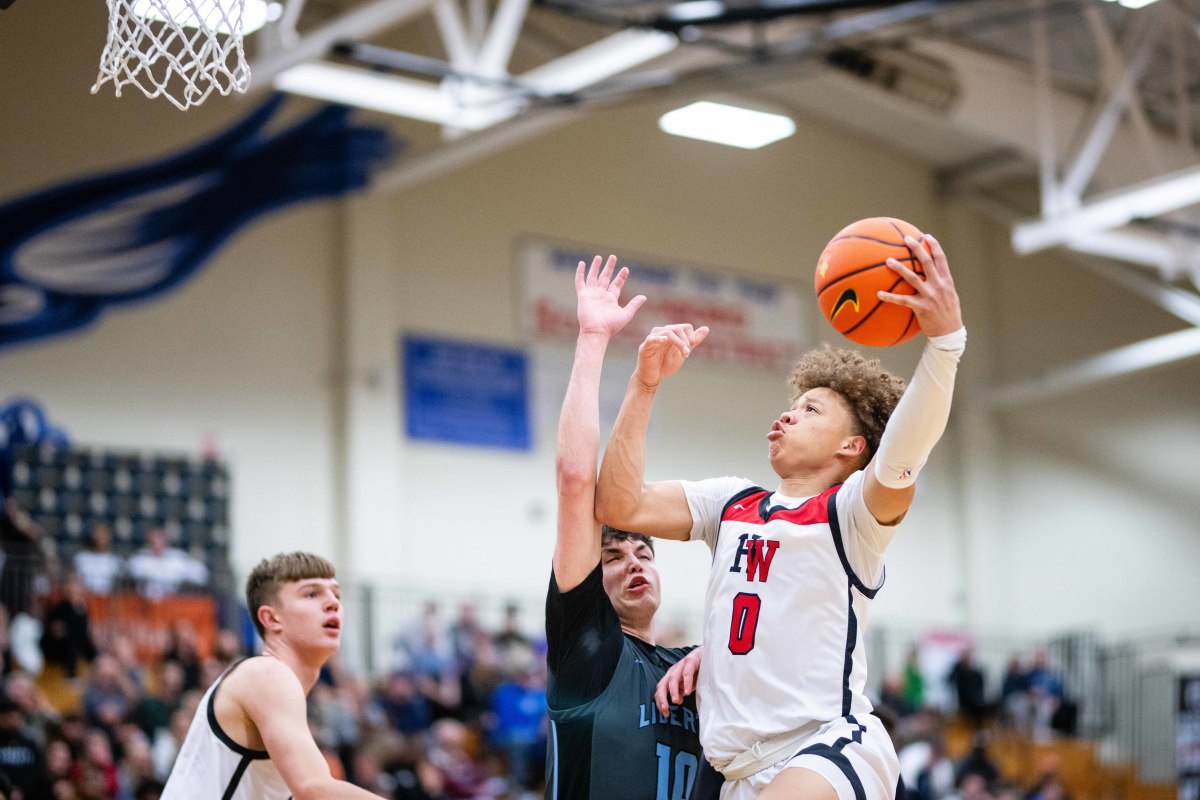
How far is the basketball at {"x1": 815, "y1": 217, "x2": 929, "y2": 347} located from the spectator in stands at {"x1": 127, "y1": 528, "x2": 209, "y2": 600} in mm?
13780

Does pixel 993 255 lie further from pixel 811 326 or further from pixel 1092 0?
pixel 1092 0

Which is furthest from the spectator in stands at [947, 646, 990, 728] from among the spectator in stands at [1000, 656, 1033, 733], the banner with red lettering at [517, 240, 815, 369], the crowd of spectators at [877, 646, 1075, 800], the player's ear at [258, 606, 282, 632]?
the player's ear at [258, 606, 282, 632]

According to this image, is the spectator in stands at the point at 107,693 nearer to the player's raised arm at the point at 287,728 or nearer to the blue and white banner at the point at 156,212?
the blue and white banner at the point at 156,212

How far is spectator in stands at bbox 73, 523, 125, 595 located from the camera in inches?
674

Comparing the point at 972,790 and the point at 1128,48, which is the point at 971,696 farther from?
the point at 1128,48

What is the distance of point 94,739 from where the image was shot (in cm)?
1297

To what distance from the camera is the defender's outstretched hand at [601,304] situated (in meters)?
5.05

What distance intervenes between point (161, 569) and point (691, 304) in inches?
379

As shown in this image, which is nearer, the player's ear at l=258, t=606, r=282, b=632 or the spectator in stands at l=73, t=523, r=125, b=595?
the player's ear at l=258, t=606, r=282, b=632

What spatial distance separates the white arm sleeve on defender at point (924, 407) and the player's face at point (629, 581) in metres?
1.42

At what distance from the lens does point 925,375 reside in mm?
4406

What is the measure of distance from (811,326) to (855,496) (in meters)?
21.4

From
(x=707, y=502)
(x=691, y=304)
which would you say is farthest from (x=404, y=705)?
(x=707, y=502)

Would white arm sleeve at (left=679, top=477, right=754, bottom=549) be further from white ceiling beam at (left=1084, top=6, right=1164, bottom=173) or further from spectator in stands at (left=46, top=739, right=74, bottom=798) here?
white ceiling beam at (left=1084, top=6, right=1164, bottom=173)
